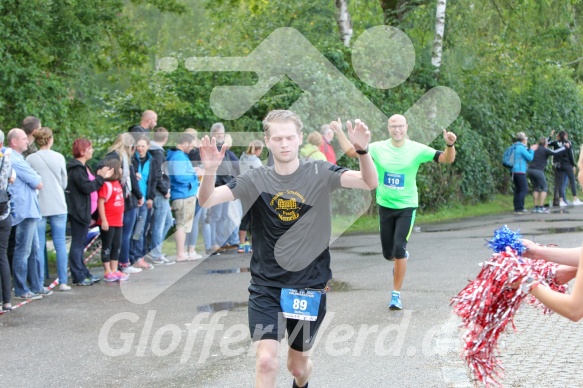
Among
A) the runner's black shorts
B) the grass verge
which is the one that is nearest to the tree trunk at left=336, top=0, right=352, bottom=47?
the grass verge

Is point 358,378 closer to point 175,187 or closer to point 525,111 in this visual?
point 175,187

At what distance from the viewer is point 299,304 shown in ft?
18.6

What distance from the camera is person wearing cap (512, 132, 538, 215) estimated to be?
23.3m

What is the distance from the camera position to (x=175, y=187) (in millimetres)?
14461

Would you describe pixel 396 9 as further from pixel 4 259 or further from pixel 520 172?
pixel 4 259

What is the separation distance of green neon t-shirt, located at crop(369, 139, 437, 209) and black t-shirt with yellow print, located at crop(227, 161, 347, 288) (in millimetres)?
3818

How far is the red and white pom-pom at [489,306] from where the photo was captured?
420 centimetres

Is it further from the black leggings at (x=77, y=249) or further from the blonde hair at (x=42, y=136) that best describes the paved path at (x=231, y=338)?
the blonde hair at (x=42, y=136)

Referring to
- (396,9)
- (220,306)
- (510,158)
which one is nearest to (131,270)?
(220,306)

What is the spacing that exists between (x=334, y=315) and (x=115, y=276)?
4021mm

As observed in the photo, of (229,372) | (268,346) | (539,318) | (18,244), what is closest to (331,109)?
(18,244)

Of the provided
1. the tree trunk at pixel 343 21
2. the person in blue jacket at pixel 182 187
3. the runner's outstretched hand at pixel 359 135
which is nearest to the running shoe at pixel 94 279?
the person in blue jacket at pixel 182 187

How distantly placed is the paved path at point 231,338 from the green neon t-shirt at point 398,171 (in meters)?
1.16

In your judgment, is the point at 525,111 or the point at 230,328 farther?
the point at 525,111
